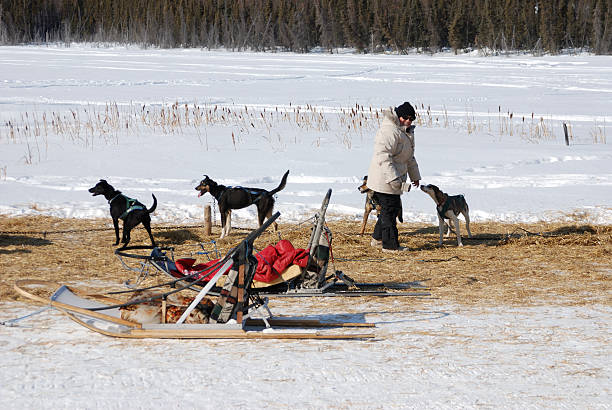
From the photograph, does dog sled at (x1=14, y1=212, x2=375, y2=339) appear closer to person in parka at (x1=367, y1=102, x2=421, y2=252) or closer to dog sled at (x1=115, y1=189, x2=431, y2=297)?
dog sled at (x1=115, y1=189, x2=431, y2=297)

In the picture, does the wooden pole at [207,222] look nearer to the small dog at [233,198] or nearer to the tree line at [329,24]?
the small dog at [233,198]

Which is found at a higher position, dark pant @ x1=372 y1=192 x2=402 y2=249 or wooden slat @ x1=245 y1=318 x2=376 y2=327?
dark pant @ x1=372 y1=192 x2=402 y2=249

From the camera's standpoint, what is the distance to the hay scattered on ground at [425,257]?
691 centimetres

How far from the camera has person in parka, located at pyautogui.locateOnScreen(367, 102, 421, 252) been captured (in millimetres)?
8250

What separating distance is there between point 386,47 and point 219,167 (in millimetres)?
41383

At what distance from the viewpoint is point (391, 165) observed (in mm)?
8344

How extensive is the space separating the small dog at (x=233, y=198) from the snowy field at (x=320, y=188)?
2.93ft

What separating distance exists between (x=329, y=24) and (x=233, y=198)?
46249 mm

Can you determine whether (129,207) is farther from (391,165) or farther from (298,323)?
(298,323)

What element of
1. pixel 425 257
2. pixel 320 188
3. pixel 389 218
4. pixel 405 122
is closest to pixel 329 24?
pixel 320 188

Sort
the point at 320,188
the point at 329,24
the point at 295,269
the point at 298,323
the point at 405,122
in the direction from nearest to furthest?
the point at 298,323
the point at 295,269
the point at 405,122
the point at 320,188
the point at 329,24

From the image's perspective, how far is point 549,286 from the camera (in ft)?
22.9

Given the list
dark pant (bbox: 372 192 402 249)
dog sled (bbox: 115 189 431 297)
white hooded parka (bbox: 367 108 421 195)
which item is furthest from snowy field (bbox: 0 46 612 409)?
white hooded parka (bbox: 367 108 421 195)

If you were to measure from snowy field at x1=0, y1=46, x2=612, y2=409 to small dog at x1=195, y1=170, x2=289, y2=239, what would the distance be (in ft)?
2.93
